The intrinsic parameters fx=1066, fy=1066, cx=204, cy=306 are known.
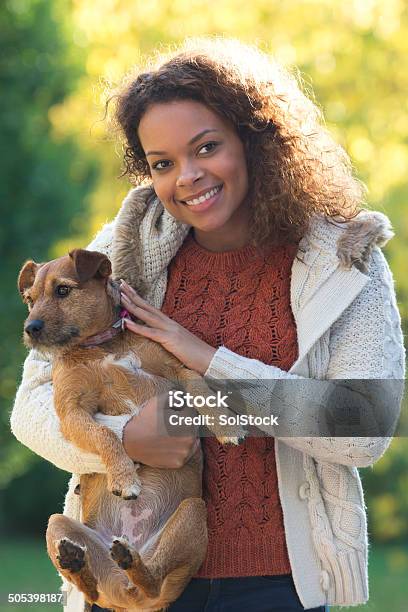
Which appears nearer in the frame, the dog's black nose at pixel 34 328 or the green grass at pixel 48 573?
the dog's black nose at pixel 34 328

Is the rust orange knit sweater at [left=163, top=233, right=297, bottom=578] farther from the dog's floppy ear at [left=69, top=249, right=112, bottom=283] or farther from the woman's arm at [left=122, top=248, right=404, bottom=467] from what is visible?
the dog's floppy ear at [left=69, top=249, right=112, bottom=283]

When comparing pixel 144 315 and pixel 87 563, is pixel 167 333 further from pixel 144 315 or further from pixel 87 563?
pixel 87 563

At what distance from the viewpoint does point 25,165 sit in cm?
1477

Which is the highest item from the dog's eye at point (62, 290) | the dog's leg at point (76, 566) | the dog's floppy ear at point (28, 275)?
the dog's floppy ear at point (28, 275)

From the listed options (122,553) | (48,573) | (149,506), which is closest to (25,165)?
(48,573)

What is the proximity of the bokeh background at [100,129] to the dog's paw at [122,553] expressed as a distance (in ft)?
27.3

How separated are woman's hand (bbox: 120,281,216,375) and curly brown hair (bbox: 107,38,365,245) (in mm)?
412

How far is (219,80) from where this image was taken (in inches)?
139

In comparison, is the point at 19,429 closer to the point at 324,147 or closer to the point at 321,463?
the point at 321,463

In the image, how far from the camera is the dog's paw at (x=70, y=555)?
10.7ft

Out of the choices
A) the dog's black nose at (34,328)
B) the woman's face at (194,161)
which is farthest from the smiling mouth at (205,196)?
the dog's black nose at (34,328)

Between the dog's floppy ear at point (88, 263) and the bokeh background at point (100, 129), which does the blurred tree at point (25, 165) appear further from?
the dog's floppy ear at point (88, 263)

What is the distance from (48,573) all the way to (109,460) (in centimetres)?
854

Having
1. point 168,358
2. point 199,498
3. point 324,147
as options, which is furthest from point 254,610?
point 324,147
